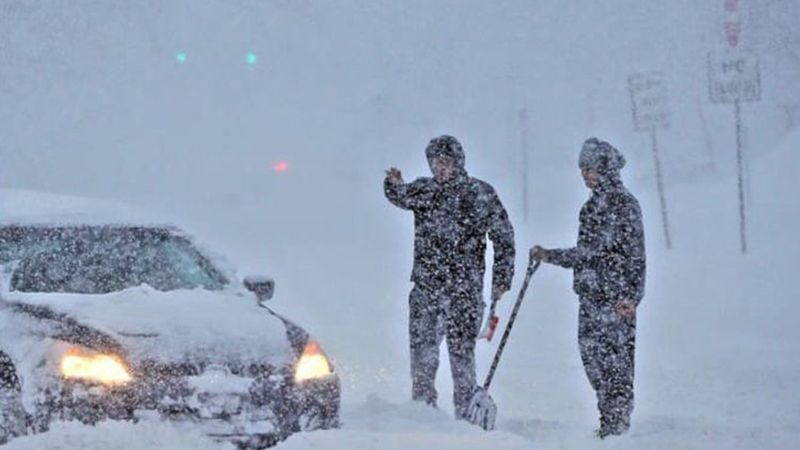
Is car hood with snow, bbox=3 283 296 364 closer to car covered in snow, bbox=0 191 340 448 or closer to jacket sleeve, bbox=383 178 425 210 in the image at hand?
car covered in snow, bbox=0 191 340 448

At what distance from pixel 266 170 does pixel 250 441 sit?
44.8 metres

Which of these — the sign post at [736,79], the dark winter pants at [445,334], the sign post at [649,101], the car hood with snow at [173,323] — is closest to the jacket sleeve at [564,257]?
the dark winter pants at [445,334]

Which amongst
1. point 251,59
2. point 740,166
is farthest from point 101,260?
point 251,59

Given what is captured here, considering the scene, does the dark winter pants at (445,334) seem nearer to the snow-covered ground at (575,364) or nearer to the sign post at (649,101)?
the snow-covered ground at (575,364)

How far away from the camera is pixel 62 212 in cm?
720

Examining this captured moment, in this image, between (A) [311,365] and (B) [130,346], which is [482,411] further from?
(B) [130,346]

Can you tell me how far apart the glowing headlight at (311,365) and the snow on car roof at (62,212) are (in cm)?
156

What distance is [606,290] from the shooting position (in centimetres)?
762

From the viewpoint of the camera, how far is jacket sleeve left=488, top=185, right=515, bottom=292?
7805mm

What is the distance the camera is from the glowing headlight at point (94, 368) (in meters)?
5.68

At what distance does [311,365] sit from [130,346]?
898 millimetres

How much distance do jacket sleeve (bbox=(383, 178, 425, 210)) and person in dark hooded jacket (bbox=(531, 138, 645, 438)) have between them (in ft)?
2.57

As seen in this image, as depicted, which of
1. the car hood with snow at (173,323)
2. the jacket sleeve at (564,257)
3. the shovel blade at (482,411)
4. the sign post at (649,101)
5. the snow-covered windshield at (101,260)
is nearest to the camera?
the car hood with snow at (173,323)

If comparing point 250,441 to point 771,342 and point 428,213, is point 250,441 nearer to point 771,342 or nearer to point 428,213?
point 428,213
